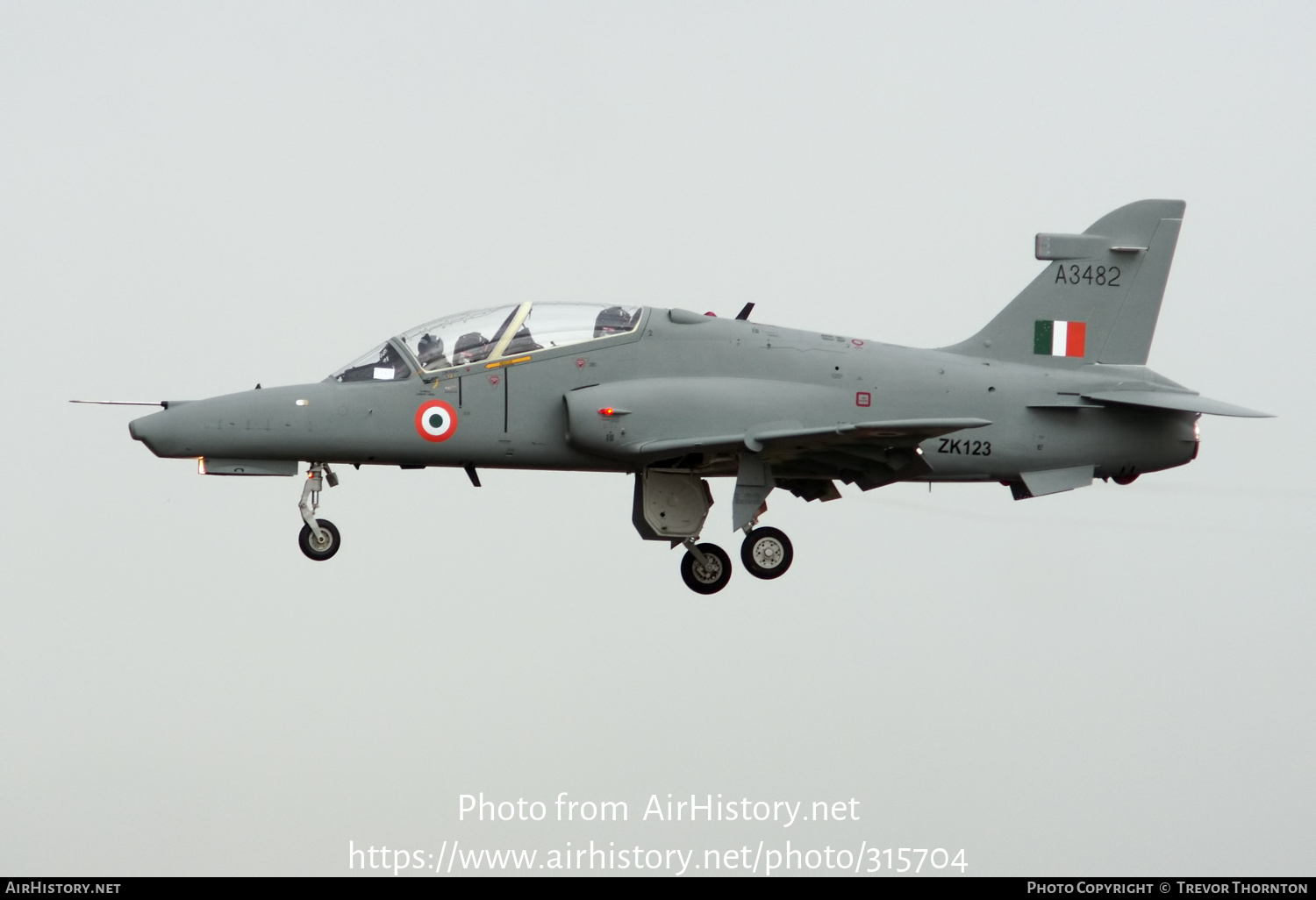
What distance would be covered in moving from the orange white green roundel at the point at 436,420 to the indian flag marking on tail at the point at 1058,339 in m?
6.47

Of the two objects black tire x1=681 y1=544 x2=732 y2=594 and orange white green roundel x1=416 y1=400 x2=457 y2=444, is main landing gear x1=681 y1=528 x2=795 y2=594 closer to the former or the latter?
black tire x1=681 y1=544 x2=732 y2=594

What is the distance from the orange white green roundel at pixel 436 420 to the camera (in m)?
18.9

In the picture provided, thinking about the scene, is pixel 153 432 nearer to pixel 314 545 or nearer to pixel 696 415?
pixel 314 545

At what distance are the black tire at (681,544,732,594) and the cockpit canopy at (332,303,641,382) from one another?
2558 millimetres

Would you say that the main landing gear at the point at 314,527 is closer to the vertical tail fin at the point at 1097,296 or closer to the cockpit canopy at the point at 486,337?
the cockpit canopy at the point at 486,337

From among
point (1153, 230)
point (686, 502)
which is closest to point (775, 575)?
point (686, 502)

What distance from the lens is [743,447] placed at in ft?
61.6

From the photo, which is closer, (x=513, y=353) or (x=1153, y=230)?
(x=513, y=353)

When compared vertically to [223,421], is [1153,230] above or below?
above

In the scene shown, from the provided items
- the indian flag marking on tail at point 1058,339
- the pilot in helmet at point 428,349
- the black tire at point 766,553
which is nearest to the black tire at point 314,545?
the pilot in helmet at point 428,349

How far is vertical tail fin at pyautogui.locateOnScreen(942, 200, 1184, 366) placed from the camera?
67.9 ft

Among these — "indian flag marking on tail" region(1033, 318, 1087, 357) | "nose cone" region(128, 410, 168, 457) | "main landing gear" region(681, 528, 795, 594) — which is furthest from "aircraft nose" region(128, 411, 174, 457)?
"indian flag marking on tail" region(1033, 318, 1087, 357)

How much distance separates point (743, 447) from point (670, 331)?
4.94ft

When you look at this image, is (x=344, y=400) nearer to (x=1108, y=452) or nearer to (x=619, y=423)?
(x=619, y=423)
